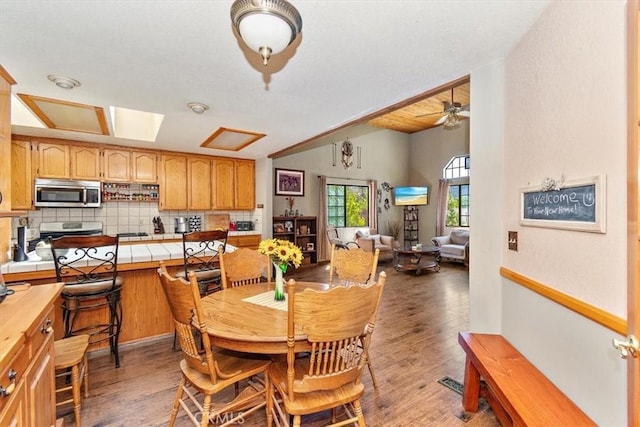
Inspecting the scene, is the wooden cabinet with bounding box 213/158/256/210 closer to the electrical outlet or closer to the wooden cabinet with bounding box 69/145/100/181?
the wooden cabinet with bounding box 69/145/100/181

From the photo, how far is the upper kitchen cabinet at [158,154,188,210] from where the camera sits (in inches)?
196

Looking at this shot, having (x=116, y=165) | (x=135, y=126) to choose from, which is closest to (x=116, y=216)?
(x=116, y=165)

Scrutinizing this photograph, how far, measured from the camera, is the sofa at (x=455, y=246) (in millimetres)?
6713

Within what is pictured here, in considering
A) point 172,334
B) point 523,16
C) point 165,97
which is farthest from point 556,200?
point 172,334

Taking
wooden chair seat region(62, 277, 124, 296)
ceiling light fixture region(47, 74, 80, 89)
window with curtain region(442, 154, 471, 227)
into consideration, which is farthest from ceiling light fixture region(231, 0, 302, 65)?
window with curtain region(442, 154, 471, 227)

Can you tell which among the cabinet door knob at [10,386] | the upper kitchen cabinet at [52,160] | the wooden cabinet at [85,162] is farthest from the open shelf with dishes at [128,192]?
the cabinet door knob at [10,386]

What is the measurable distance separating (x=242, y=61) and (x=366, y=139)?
A: 266 inches

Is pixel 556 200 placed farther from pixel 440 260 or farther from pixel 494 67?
pixel 440 260

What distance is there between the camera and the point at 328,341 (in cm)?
132

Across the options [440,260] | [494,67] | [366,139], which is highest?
[366,139]

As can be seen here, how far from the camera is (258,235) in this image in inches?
222

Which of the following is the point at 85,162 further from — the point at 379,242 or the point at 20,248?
the point at 379,242

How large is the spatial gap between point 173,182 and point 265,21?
443 centimetres

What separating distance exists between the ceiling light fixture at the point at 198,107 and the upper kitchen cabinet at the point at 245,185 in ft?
8.83
